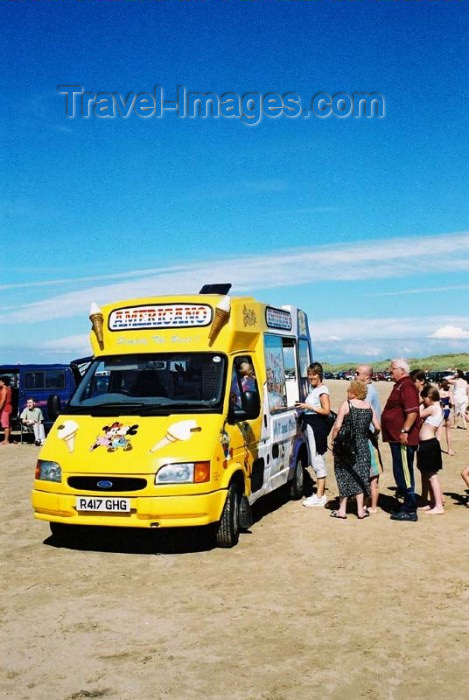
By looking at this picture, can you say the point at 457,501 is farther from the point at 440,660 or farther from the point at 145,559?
the point at 440,660

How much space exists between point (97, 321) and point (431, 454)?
4.50 m

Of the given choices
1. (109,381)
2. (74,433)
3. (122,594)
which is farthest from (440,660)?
(109,381)

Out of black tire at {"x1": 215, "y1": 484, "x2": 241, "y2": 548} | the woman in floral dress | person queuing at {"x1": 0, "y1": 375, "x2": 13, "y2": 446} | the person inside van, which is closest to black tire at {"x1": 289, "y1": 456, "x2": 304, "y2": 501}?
the woman in floral dress

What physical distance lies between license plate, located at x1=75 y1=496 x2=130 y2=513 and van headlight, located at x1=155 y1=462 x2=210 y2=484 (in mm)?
407

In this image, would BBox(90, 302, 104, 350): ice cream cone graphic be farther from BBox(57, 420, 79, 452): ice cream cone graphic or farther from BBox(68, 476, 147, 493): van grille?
BBox(68, 476, 147, 493): van grille

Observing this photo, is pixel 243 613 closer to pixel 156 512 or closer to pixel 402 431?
pixel 156 512

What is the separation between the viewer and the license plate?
710 cm

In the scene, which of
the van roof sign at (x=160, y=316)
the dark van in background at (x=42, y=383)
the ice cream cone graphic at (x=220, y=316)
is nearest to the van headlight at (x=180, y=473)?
the ice cream cone graphic at (x=220, y=316)

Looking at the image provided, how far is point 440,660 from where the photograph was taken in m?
4.70

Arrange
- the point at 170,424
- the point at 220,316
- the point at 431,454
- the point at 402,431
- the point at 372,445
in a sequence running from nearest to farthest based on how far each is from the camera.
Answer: the point at 170,424 → the point at 220,316 → the point at 402,431 → the point at 431,454 → the point at 372,445

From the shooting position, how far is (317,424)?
1004 centimetres

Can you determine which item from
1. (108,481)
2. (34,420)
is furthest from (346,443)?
(34,420)

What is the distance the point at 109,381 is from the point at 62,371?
12338 mm

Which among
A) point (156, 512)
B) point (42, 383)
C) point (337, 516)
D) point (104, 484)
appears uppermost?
point (42, 383)
